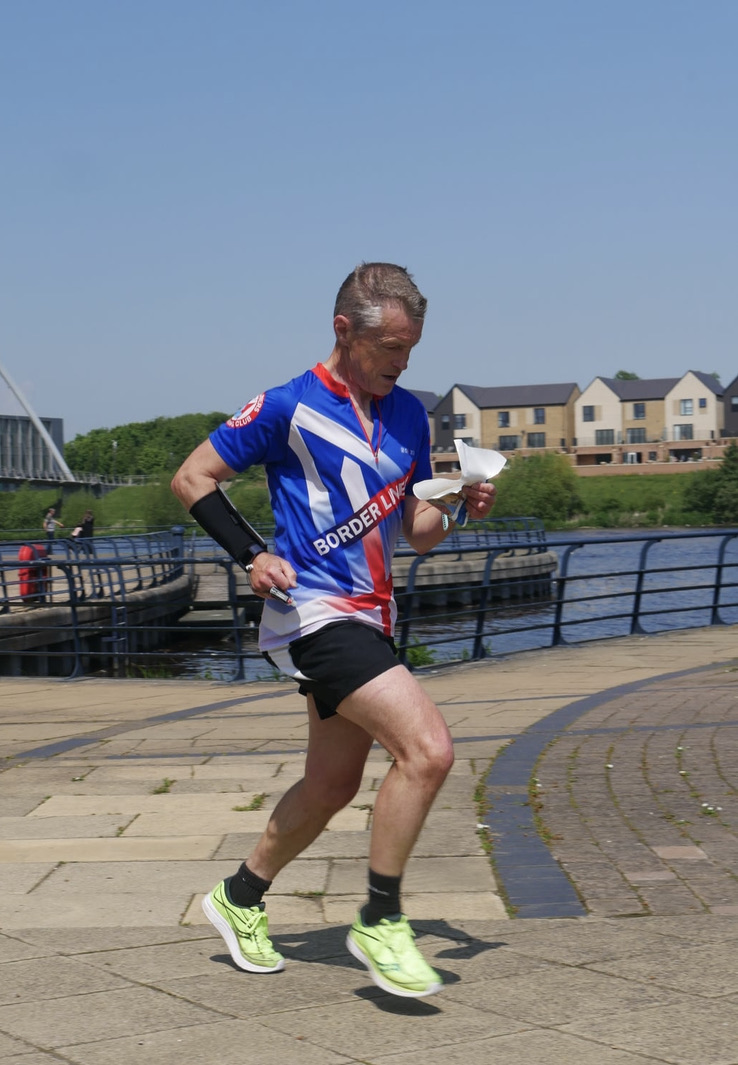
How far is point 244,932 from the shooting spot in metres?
3.59

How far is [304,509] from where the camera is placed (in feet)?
11.3

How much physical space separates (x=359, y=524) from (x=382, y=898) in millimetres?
921

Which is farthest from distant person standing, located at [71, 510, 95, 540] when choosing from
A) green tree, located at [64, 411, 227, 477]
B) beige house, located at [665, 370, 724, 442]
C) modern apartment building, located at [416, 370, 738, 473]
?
green tree, located at [64, 411, 227, 477]

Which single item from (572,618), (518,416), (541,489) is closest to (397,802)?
(572,618)

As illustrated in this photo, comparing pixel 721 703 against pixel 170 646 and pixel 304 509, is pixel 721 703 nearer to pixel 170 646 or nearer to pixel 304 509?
pixel 304 509

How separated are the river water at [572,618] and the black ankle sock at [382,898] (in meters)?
6.85

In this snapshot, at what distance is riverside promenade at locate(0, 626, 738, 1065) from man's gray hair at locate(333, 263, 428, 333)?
5.53 feet

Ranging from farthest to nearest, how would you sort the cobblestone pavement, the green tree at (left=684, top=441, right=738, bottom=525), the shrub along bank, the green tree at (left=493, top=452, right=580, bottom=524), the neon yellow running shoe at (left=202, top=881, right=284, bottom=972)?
the green tree at (left=493, top=452, right=580, bottom=524), the green tree at (left=684, top=441, right=738, bottom=525), the shrub along bank, the cobblestone pavement, the neon yellow running shoe at (left=202, top=881, right=284, bottom=972)

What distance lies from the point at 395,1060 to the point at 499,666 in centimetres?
863

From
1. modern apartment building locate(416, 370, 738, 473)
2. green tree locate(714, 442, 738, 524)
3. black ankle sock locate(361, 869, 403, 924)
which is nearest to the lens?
black ankle sock locate(361, 869, 403, 924)

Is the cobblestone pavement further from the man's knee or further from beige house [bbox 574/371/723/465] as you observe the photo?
beige house [bbox 574/371/723/465]

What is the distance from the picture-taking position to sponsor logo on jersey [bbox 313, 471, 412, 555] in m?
3.40

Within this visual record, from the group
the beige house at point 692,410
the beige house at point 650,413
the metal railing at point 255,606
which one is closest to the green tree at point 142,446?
the beige house at point 650,413

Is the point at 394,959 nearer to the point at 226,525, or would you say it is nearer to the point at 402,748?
the point at 402,748
